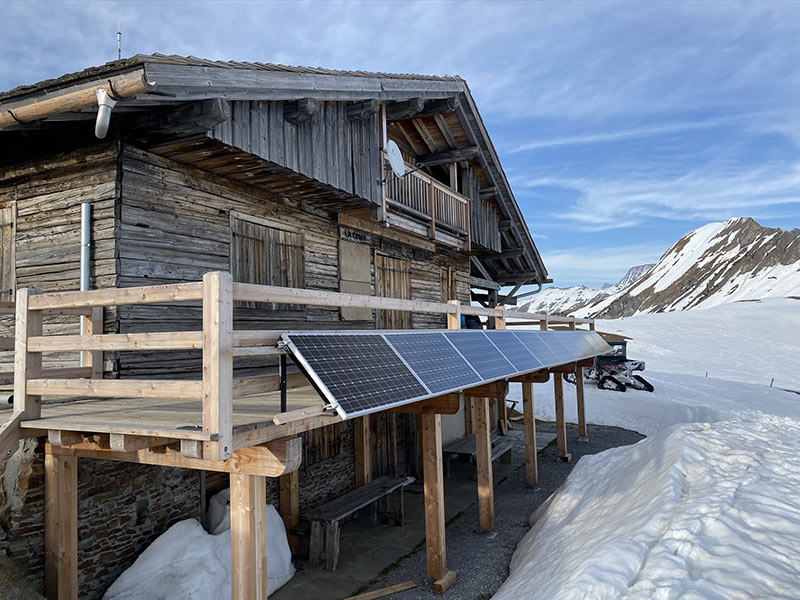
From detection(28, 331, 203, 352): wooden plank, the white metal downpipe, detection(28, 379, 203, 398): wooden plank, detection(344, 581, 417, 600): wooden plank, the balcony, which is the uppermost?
the balcony

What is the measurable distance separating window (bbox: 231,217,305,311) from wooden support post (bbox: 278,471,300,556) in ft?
9.28

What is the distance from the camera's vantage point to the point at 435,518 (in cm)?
734

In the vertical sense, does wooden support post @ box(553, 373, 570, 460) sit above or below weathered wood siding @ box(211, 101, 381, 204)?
below

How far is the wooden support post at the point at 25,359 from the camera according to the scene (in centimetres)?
462

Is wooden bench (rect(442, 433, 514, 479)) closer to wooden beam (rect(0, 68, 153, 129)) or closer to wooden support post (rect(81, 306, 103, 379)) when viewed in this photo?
wooden support post (rect(81, 306, 103, 379))

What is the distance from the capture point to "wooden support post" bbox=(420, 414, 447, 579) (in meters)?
7.35

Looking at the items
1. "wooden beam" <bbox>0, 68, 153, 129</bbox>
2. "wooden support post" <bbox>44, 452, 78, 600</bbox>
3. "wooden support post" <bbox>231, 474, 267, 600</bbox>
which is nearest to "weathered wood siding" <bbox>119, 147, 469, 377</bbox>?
"wooden beam" <bbox>0, 68, 153, 129</bbox>

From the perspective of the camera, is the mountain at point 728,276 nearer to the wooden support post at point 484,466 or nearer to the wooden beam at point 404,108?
the wooden beam at point 404,108

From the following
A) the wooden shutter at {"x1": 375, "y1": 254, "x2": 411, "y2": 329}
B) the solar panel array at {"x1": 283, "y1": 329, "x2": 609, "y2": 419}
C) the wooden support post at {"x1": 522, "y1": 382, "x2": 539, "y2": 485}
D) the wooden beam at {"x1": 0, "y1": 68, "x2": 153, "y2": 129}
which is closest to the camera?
the solar panel array at {"x1": 283, "y1": 329, "x2": 609, "y2": 419}

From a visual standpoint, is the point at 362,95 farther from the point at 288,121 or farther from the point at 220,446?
the point at 220,446

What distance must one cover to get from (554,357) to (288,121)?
277 inches

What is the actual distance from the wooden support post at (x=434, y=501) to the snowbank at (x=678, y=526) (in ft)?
3.60

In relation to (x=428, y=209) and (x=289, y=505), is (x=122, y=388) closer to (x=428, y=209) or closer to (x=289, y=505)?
(x=289, y=505)

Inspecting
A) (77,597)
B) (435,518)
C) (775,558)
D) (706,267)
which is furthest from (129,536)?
(706,267)
